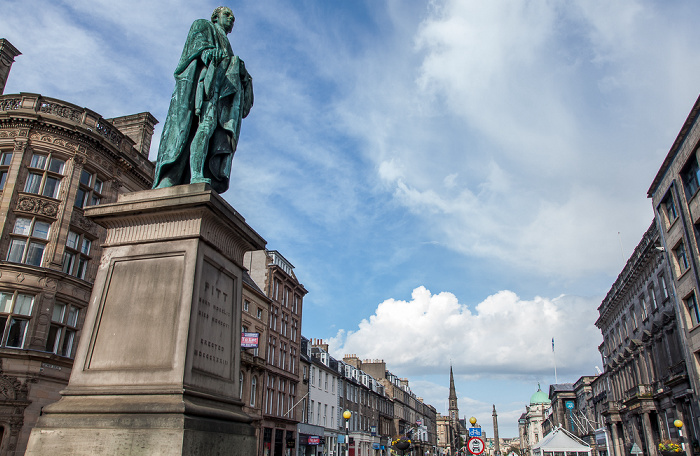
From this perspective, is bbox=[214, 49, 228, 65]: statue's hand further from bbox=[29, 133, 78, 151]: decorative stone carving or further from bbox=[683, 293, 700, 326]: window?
bbox=[683, 293, 700, 326]: window

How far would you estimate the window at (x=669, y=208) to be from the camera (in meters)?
27.5

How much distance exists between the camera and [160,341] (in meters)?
5.72

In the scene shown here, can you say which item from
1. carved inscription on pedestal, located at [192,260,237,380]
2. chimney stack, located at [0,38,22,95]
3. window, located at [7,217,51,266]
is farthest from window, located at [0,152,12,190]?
carved inscription on pedestal, located at [192,260,237,380]

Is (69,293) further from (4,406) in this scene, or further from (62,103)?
(62,103)

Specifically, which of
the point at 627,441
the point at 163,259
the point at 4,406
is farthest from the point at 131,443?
the point at 627,441

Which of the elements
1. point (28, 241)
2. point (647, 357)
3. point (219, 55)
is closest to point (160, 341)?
point (219, 55)

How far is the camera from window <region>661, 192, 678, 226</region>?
27.5m

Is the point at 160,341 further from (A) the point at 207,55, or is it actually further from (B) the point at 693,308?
(B) the point at 693,308

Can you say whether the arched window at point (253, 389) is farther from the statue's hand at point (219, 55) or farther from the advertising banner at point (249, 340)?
the statue's hand at point (219, 55)

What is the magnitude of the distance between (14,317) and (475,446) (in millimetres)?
20334

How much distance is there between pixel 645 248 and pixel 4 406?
1491 inches

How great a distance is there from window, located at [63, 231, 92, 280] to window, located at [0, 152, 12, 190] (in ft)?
12.7

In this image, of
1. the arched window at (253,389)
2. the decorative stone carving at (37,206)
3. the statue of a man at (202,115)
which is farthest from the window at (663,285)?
the decorative stone carving at (37,206)

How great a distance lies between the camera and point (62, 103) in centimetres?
2522
